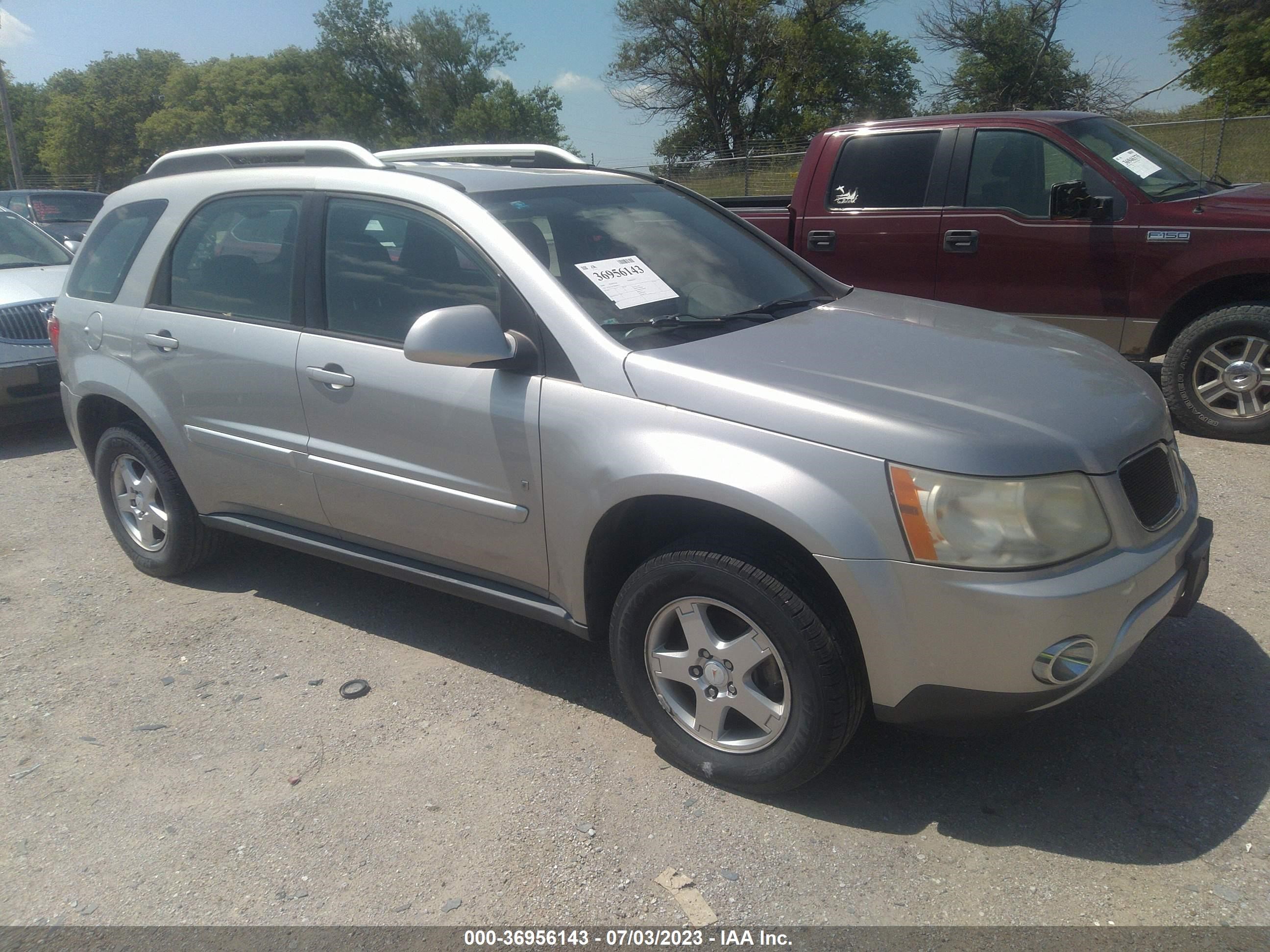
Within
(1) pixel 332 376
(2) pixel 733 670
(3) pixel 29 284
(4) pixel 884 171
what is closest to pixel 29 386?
(3) pixel 29 284

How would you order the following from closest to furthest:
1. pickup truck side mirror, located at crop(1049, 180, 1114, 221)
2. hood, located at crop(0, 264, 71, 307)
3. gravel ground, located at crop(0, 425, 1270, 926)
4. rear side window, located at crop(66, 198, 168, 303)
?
gravel ground, located at crop(0, 425, 1270, 926) → rear side window, located at crop(66, 198, 168, 303) → pickup truck side mirror, located at crop(1049, 180, 1114, 221) → hood, located at crop(0, 264, 71, 307)

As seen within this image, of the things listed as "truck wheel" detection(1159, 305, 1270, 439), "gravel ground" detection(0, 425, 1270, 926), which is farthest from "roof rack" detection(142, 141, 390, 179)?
"truck wheel" detection(1159, 305, 1270, 439)

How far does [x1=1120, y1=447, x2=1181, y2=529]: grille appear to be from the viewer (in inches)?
101

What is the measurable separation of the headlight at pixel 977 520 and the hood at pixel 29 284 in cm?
697

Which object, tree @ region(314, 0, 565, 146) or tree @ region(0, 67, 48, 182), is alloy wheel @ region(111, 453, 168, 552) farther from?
tree @ region(0, 67, 48, 182)

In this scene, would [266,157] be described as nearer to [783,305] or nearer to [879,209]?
[783,305]

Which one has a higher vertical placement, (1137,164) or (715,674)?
(1137,164)

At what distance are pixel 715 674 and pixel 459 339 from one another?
125 cm

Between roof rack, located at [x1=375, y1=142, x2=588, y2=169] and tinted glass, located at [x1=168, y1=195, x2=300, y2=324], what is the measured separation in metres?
0.58

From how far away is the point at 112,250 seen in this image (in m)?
4.41

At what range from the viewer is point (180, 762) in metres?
3.14

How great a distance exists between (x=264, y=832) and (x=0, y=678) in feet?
5.78

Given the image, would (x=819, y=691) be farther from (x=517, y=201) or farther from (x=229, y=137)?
(x=229, y=137)

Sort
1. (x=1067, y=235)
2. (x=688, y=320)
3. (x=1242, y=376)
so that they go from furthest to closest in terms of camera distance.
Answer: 1. (x=1067, y=235)
2. (x=1242, y=376)
3. (x=688, y=320)
